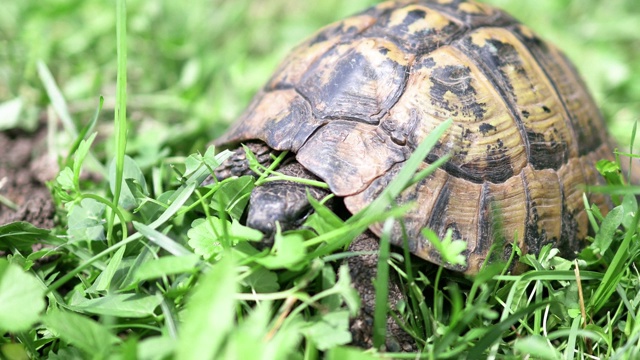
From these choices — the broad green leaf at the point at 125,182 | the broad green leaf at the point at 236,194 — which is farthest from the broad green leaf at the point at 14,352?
the broad green leaf at the point at 236,194

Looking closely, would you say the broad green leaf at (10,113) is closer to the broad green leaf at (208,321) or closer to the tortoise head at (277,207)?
the tortoise head at (277,207)

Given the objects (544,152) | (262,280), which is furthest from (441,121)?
Answer: (262,280)

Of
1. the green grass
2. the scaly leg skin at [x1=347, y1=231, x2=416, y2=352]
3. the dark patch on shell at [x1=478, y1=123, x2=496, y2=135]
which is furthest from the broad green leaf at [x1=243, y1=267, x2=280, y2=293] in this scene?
the dark patch on shell at [x1=478, y1=123, x2=496, y2=135]

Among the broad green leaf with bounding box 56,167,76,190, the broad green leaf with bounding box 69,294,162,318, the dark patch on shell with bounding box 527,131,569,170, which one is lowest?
the broad green leaf with bounding box 69,294,162,318

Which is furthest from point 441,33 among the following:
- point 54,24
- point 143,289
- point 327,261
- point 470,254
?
point 54,24

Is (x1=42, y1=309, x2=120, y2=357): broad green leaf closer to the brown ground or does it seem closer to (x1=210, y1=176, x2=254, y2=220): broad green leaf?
(x1=210, y1=176, x2=254, y2=220): broad green leaf

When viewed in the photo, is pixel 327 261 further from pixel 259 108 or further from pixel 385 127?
pixel 259 108

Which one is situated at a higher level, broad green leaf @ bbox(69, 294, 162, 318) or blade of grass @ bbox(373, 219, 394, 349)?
blade of grass @ bbox(373, 219, 394, 349)

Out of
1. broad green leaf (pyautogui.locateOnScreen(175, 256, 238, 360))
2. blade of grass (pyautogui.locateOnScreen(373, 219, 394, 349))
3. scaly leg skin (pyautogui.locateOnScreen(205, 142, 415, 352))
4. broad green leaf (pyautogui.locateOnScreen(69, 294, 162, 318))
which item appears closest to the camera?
broad green leaf (pyautogui.locateOnScreen(175, 256, 238, 360))
